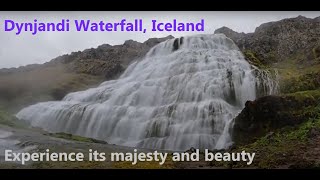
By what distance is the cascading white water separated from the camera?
1652cm

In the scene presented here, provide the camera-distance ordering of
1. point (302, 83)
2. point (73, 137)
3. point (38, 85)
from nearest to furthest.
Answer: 1. point (302, 83)
2. point (73, 137)
3. point (38, 85)

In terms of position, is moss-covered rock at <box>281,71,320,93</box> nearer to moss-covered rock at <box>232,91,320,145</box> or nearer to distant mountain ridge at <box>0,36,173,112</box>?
moss-covered rock at <box>232,91,320,145</box>

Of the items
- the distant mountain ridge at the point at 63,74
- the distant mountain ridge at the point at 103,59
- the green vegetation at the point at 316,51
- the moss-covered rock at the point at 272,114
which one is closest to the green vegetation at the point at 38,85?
the distant mountain ridge at the point at 63,74

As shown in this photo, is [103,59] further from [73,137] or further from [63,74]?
[73,137]

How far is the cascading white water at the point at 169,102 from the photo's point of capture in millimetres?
16516

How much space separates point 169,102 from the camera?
1764cm

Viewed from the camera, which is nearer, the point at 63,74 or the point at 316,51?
the point at 316,51

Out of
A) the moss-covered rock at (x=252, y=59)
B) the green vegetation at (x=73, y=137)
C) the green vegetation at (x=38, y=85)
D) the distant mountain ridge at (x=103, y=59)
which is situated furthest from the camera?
the moss-covered rock at (x=252, y=59)

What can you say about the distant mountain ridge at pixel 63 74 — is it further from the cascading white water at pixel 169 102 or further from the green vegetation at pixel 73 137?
the green vegetation at pixel 73 137

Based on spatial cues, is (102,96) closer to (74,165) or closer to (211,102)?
(211,102)

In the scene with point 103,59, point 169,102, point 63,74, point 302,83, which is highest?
point 103,59

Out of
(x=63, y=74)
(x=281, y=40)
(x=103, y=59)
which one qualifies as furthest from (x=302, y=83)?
(x=63, y=74)

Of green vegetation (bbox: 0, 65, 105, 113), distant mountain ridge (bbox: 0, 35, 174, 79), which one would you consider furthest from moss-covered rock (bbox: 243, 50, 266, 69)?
green vegetation (bbox: 0, 65, 105, 113)
